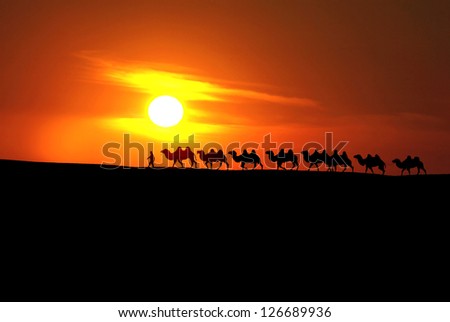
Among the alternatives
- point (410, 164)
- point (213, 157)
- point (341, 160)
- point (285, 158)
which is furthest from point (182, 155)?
point (410, 164)

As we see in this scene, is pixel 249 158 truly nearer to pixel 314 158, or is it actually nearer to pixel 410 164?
pixel 314 158

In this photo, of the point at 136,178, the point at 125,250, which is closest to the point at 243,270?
the point at 125,250

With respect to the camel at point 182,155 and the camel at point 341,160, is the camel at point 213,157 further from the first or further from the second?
the camel at point 341,160

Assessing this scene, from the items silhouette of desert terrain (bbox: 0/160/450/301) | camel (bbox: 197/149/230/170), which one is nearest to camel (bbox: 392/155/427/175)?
camel (bbox: 197/149/230/170)

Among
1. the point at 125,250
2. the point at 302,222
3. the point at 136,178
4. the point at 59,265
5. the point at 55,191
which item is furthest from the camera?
the point at 136,178

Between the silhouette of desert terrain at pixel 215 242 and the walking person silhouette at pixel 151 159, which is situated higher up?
the walking person silhouette at pixel 151 159

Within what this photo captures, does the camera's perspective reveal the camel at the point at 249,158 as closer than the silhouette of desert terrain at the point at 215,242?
No

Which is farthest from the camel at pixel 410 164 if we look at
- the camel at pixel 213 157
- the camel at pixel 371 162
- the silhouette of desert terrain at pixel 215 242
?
the silhouette of desert terrain at pixel 215 242

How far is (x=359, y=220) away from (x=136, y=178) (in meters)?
10.1

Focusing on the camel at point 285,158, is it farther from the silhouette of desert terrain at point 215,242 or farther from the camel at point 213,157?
the silhouette of desert terrain at point 215,242

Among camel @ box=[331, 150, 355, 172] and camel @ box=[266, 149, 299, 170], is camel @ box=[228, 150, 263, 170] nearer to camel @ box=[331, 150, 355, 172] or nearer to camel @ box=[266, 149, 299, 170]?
camel @ box=[266, 149, 299, 170]

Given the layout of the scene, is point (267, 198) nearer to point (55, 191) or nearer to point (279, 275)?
point (55, 191)

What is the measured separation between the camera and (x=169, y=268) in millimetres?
20203

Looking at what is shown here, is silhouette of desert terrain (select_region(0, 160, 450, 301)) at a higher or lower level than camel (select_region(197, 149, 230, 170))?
lower
